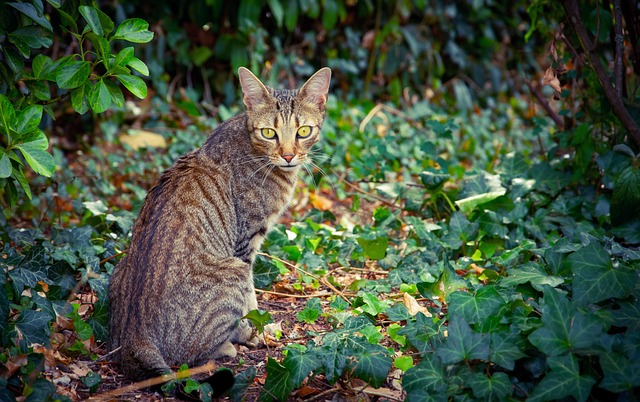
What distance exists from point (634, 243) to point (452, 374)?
6.57 feet

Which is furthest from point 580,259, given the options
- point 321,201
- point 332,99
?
point 332,99

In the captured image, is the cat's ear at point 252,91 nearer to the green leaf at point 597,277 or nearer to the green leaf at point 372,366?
the green leaf at point 372,366

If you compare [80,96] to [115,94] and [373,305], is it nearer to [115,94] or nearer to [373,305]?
[115,94]

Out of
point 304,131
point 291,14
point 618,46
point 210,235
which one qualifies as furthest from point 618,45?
point 291,14

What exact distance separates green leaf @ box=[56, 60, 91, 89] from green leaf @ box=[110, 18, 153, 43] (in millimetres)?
207

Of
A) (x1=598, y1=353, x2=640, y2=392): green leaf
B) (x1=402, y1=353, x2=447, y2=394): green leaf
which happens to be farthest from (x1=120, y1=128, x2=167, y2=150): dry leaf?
(x1=598, y1=353, x2=640, y2=392): green leaf

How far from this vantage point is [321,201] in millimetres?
6391

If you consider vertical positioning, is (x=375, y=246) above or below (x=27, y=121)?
below

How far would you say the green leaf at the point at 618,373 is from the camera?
2.77 metres

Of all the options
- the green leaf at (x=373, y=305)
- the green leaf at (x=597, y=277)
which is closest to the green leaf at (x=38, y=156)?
the green leaf at (x=373, y=305)

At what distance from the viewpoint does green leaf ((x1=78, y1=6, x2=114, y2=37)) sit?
3312 mm

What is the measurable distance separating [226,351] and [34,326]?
3.26ft

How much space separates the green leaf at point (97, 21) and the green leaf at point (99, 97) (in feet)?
0.84

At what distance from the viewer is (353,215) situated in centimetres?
606
